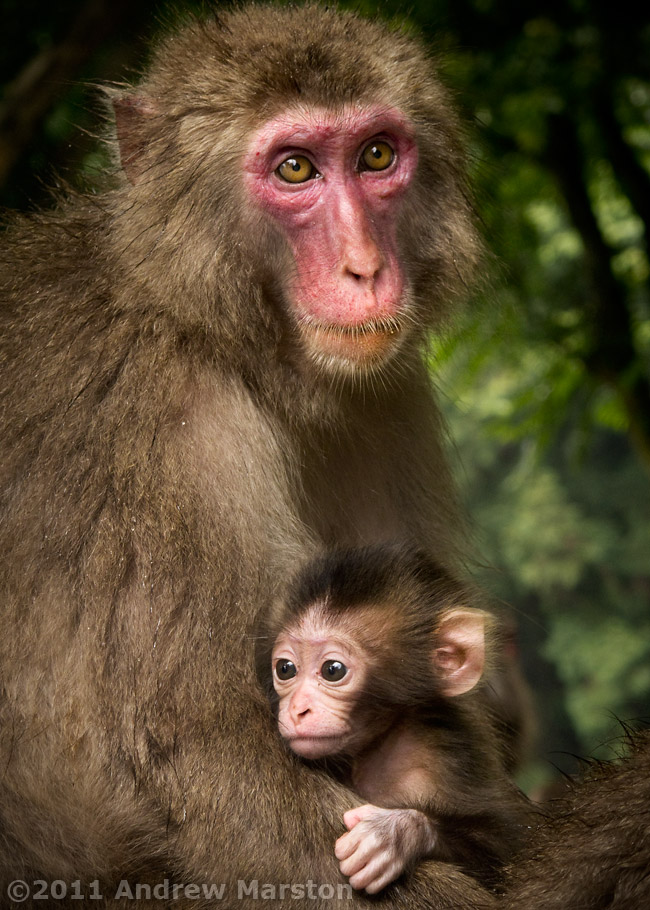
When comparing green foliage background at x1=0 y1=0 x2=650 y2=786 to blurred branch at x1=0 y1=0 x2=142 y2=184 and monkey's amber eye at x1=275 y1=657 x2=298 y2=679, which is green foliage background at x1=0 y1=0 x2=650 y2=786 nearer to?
blurred branch at x1=0 y1=0 x2=142 y2=184

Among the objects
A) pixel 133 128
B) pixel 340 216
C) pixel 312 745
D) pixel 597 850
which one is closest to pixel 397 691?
pixel 312 745

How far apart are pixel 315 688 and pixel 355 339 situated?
1.01 meters

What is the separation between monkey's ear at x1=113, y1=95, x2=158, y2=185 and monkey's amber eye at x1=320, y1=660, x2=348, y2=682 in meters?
1.62

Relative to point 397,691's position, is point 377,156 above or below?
above

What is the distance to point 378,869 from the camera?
2.89 meters

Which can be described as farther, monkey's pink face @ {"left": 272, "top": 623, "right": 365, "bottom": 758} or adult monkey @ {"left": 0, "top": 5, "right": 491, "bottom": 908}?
monkey's pink face @ {"left": 272, "top": 623, "right": 365, "bottom": 758}

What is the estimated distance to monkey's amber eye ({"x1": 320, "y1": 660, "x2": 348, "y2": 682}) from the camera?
10.8 feet

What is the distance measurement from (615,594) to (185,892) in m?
21.5

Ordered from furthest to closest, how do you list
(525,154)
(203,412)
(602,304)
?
(525,154) < (602,304) < (203,412)

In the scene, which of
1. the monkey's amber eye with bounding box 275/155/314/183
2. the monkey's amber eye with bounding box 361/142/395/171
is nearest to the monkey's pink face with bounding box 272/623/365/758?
the monkey's amber eye with bounding box 275/155/314/183

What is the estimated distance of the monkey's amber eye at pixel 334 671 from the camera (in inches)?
130

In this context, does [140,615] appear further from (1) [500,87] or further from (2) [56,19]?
(2) [56,19]

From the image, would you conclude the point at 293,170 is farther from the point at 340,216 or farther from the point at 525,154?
the point at 525,154

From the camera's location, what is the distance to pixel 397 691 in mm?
3322
